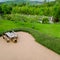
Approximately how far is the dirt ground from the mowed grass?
9.0 inches

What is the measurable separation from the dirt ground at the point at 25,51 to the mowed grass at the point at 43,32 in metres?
0.23

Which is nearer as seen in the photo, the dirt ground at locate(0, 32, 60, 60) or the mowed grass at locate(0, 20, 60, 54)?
the dirt ground at locate(0, 32, 60, 60)

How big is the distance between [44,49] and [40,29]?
1.89m

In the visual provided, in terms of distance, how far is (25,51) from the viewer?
20.7 ft

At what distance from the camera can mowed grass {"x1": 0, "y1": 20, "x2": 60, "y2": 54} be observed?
22.0 feet

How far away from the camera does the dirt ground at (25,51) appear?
5926mm

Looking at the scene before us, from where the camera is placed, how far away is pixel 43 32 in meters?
7.79

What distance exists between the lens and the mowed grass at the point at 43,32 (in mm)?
6703

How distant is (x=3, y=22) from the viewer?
30.6 ft

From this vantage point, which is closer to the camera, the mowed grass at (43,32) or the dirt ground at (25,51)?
the dirt ground at (25,51)

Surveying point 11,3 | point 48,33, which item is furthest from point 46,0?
point 48,33

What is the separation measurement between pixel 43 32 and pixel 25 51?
1.74 m

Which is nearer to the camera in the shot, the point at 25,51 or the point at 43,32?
the point at 25,51

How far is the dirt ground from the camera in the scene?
5926 mm
